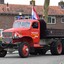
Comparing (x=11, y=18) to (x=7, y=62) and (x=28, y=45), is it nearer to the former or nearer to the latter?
(x=28, y=45)

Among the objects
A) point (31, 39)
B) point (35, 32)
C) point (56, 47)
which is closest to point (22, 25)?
point (35, 32)

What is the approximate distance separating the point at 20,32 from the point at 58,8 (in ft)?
159

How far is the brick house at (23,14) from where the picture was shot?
216 feet

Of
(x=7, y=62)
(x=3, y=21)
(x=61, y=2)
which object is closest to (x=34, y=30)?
(x=7, y=62)

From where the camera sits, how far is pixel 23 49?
25.8 meters

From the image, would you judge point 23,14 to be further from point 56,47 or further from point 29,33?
point 29,33

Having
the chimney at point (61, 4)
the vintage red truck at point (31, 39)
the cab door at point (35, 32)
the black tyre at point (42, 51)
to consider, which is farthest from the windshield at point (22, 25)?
the chimney at point (61, 4)

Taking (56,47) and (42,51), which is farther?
(42,51)

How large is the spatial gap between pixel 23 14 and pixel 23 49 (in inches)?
1630

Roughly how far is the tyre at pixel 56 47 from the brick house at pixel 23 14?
3566 cm

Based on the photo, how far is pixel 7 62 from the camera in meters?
22.1

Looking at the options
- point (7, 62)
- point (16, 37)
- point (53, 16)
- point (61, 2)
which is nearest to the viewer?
point (7, 62)

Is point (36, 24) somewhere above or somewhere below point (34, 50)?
above

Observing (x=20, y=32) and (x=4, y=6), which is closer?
(x=20, y=32)
